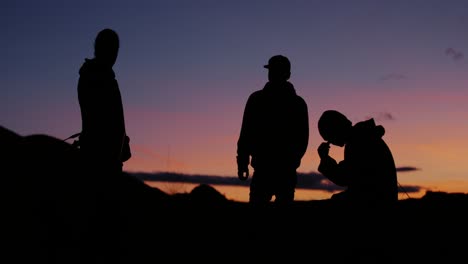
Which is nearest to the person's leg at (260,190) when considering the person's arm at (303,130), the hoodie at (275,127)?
the hoodie at (275,127)

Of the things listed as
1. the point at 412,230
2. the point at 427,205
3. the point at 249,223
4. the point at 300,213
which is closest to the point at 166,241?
the point at 249,223

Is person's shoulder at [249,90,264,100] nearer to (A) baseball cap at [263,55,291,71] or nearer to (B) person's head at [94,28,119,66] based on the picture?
(A) baseball cap at [263,55,291,71]

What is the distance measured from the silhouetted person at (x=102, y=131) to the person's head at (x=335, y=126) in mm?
2299

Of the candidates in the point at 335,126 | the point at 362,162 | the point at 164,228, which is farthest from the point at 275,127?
the point at 164,228

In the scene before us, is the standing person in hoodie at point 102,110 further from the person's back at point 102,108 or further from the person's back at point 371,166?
the person's back at point 371,166

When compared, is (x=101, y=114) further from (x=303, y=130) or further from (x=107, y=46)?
(x=303, y=130)

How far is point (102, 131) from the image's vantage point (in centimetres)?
716

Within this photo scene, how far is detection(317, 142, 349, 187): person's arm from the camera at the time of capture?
775 cm

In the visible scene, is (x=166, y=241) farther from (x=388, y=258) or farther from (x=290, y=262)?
(x=388, y=258)

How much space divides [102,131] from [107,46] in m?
0.93

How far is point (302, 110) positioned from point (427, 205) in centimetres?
270

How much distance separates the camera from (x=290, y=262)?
24.2ft

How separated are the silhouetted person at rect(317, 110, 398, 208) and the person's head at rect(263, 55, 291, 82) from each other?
1451mm

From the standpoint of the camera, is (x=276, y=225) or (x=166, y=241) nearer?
(x=166, y=241)
